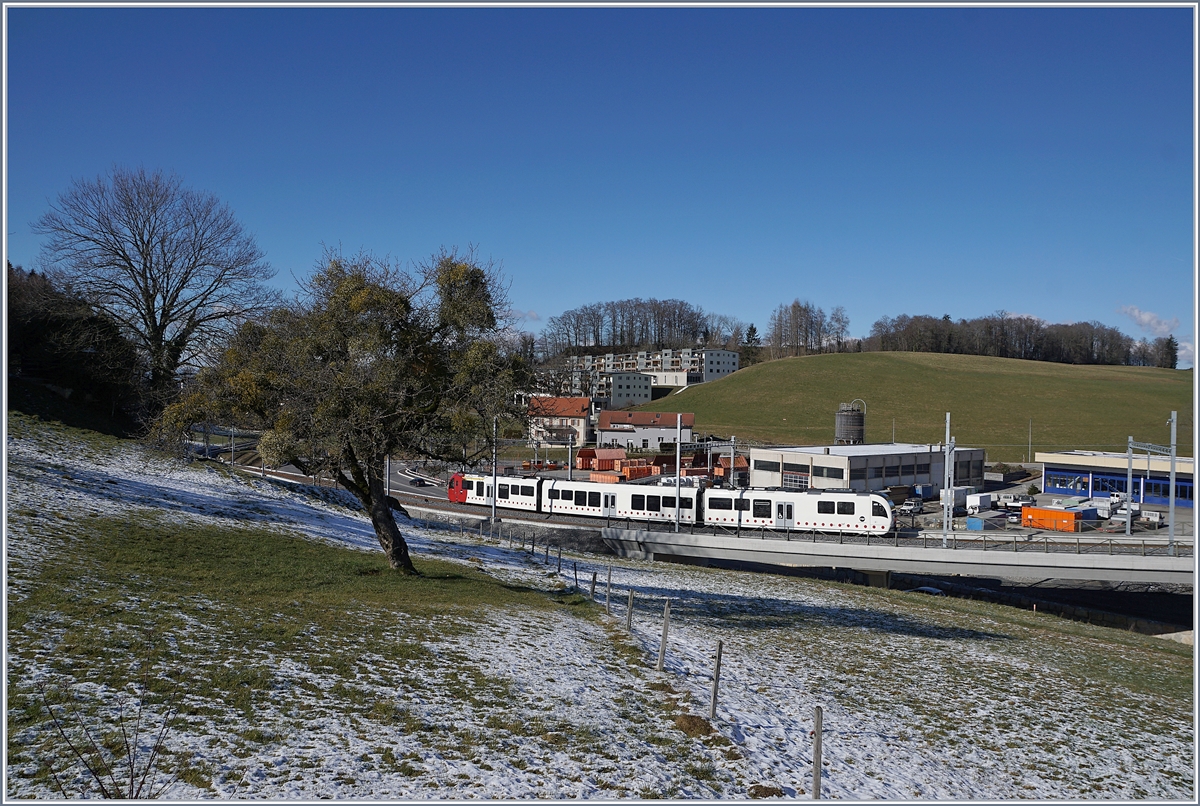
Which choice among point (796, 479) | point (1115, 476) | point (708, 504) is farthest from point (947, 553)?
point (1115, 476)

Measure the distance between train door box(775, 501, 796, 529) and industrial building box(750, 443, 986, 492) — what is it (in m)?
16.7

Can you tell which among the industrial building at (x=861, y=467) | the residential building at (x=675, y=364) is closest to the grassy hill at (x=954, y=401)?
the residential building at (x=675, y=364)

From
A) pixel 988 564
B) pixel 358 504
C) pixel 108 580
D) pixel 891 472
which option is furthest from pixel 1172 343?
pixel 108 580

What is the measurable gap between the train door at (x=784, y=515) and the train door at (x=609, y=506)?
9.74 metres

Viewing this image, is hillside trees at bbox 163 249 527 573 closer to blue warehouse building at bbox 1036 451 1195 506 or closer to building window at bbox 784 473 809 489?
building window at bbox 784 473 809 489

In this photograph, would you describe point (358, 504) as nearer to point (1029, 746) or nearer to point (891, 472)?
point (1029, 746)

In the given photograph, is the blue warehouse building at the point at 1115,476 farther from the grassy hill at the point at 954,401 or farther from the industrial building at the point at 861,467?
the grassy hill at the point at 954,401

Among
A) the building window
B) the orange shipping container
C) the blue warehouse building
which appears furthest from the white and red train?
the blue warehouse building

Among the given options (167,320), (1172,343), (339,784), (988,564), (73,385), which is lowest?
(988,564)

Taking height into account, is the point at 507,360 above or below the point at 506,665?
above

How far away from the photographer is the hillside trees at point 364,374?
1459 cm

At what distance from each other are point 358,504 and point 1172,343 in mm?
203854

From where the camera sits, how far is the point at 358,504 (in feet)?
113

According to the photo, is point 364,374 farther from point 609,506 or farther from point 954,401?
point 954,401
